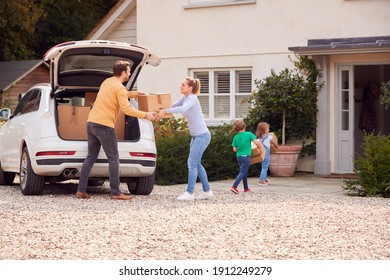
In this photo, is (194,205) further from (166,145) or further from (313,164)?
(313,164)

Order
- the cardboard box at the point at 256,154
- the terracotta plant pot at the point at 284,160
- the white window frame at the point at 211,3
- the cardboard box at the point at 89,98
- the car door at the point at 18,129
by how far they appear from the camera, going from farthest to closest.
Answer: the white window frame at the point at 211,3 → the terracotta plant pot at the point at 284,160 → the cardboard box at the point at 256,154 → the cardboard box at the point at 89,98 → the car door at the point at 18,129

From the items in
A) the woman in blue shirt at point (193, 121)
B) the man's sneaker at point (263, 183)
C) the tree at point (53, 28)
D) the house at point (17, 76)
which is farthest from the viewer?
the tree at point (53, 28)

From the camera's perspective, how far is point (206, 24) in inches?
823

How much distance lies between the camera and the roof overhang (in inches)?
697

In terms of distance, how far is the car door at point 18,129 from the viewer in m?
13.5

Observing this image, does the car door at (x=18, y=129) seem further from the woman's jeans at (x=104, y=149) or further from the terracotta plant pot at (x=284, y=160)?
the terracotta plant pot at (x=284, y=160)

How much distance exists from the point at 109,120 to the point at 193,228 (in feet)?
11.0

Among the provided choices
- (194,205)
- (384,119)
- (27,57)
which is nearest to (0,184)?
(194,205)

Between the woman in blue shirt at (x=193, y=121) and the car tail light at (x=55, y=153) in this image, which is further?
the car tail light at (x=55, y=153)

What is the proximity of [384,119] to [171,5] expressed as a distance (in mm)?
5321

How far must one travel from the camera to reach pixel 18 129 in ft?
45.5

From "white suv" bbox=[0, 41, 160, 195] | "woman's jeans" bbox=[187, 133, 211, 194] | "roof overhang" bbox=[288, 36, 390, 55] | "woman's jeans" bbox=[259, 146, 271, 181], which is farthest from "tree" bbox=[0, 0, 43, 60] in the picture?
"woman's jeans" bbox=[187, 133, 211, 194]

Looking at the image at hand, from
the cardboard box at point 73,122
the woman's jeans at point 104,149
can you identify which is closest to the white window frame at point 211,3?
the cardboard box at point 73,122

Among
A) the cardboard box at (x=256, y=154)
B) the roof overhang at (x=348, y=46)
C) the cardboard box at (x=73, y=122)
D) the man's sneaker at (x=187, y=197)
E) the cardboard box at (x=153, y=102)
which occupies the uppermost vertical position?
the roof overhang at (x=348, y=46)
